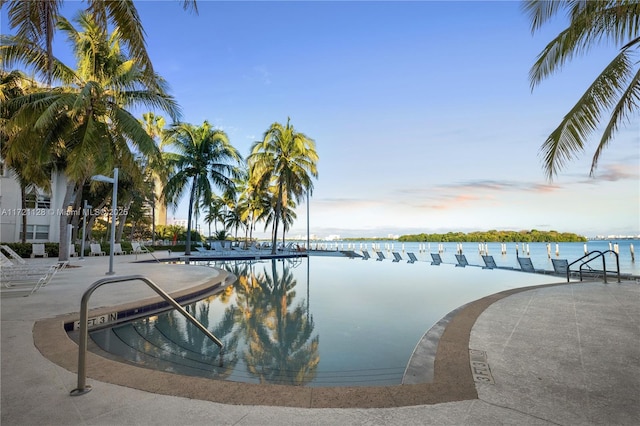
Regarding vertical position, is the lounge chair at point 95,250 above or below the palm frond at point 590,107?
below

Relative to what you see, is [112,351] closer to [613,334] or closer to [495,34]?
[613,334]

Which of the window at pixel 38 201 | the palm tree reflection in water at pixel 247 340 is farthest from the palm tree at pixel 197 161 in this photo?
the palm tree reflection in water at pixel 247 340

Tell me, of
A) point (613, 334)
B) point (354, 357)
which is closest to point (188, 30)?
point (354, 357)

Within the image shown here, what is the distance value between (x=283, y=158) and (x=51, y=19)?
1783 centimetres

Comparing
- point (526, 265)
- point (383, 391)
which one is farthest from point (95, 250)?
point (526, 265)

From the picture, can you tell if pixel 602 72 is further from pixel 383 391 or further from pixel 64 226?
pixel 64 226

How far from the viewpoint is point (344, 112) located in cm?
2038

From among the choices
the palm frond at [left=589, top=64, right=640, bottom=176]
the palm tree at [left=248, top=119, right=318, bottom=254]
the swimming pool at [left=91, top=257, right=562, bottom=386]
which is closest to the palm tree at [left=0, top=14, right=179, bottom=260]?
the swimming pool at [left=91, top=257, right=562, bottom=386]

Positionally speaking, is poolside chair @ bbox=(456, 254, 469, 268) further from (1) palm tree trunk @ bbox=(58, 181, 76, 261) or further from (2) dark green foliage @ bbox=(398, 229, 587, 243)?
(2) dark green foliage @ bbox=(398, 229, 587, 243)

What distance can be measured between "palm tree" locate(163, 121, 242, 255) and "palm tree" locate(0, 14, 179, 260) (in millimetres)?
8585

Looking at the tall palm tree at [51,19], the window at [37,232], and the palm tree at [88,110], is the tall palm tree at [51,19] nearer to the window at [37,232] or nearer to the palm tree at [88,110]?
the palm tree at [88,110]

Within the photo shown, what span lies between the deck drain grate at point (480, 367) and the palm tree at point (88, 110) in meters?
11.4

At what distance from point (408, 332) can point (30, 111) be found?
1320 centimetres

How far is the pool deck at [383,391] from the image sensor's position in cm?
215
